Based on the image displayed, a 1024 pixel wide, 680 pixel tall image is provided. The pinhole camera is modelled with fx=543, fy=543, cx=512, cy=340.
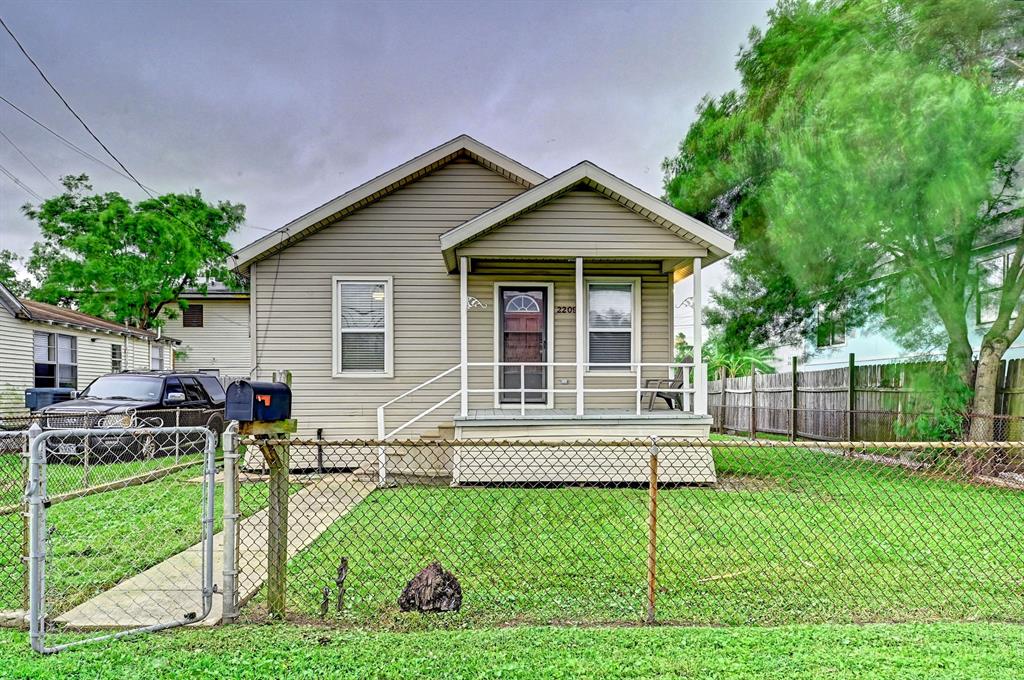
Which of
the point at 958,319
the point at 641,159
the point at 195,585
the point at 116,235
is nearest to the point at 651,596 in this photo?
the point at 195,585

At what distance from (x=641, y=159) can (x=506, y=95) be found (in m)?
4.42

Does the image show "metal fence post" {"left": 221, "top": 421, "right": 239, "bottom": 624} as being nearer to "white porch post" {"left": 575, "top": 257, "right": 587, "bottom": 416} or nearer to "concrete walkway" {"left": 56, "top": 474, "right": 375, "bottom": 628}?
"concrete walkway" {"left": 56, "top": 474, "right": 375, "bottom": 628}

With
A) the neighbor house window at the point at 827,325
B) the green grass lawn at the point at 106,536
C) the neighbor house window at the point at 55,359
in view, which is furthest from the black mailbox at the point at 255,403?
the neighbor house window at the point at 55,359

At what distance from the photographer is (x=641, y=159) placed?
52.4 ft

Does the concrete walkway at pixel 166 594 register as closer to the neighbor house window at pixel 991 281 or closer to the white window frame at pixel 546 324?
the white window frame at pixel 546 324

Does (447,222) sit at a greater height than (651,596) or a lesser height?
greater

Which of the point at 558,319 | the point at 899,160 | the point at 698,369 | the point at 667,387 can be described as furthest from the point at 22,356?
the point at 899,160

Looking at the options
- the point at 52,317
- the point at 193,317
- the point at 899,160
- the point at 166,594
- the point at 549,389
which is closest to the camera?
the point at 166,594

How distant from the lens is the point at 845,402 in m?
11.6

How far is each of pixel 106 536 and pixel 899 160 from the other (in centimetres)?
1037

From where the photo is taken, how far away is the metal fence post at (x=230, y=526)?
3039 mm

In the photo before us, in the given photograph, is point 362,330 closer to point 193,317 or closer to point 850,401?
point 850,401

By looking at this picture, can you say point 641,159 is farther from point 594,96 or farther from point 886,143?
point 886,143

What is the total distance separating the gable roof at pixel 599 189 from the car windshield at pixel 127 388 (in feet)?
23.3
